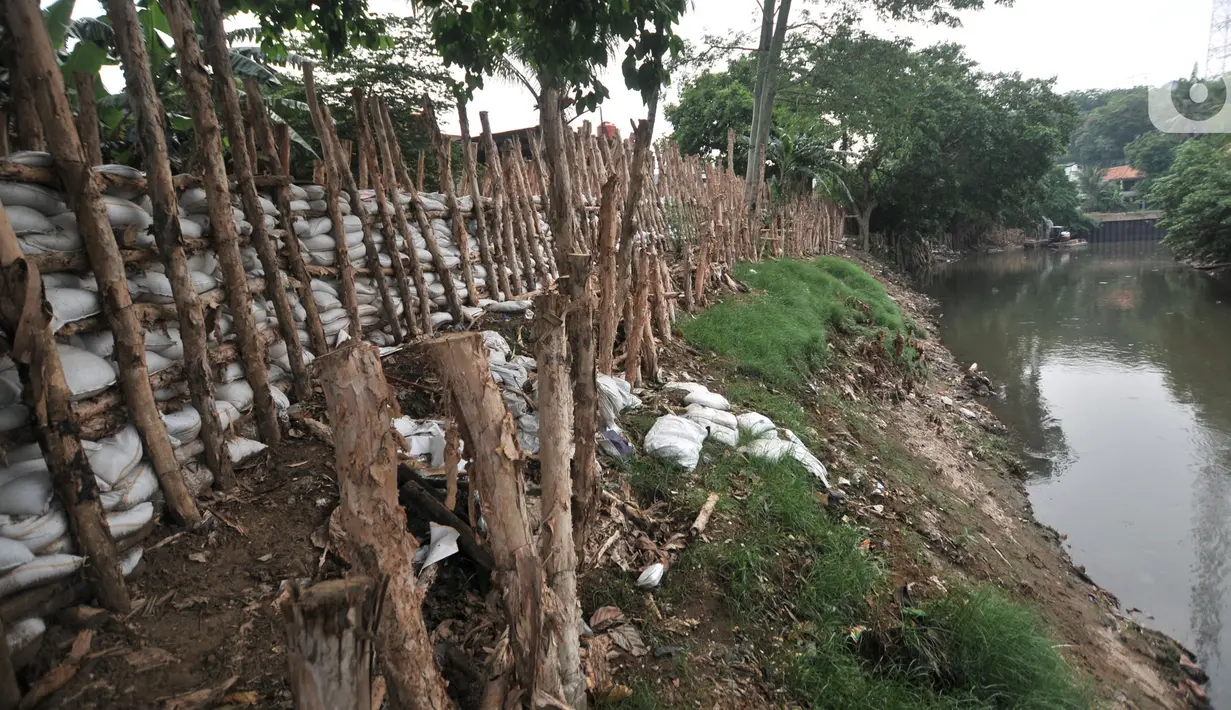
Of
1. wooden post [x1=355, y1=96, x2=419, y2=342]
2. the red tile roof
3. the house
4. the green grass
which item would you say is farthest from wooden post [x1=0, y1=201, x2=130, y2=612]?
the red tile roof

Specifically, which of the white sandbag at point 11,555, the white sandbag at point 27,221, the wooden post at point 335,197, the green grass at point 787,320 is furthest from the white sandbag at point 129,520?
the green grass at point 787,320

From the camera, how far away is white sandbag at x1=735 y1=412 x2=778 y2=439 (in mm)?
4551

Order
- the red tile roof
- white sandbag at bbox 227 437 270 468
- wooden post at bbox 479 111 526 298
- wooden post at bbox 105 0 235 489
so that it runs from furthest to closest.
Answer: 1. the red tile roof
2. wooden post at bbox 479 111 526 298
3. white sandbag at bbox 227 437 270 468
4. wooden post at bbox 105 0 235 489

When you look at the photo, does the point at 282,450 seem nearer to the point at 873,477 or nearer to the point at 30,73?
the point at 30,73

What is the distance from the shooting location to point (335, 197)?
12.9ft

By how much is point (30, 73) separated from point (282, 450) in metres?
1.75

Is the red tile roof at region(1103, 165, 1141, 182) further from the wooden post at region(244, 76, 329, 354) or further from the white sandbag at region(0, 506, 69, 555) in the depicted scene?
the white sandbag at region(0, 506, 69, 555)

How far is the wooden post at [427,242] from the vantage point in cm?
468

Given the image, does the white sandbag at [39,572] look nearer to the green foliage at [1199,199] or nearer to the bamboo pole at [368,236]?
the bamboo pole at [368,236]

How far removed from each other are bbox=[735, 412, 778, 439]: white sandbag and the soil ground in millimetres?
520

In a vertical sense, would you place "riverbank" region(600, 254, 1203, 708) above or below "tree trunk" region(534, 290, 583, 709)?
below

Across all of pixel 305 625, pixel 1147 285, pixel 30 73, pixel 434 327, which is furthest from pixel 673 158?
pixel 1147 285

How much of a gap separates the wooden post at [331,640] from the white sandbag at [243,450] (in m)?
1.87

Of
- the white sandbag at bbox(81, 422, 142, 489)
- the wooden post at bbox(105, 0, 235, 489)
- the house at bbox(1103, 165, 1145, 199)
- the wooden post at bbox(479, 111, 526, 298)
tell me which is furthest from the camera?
the house at bbox(1103, 165, 1145, 199)
